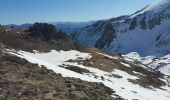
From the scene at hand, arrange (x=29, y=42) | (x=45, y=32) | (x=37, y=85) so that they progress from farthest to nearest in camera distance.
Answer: (x=45, y=32), (x=29, y=42), (x=37, y=85)

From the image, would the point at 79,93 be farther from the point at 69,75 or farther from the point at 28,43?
the point at 28,43

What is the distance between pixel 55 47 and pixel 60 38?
8.69 meters

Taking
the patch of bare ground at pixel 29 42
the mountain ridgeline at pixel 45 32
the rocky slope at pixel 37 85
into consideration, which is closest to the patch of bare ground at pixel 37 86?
the rocky slope at pixel 37 85

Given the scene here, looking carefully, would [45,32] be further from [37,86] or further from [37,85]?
[37,86]

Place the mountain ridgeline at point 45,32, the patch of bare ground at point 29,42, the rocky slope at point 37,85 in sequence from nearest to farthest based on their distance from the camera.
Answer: the rocky slope at point 37,85 → the patch of bare ground at point 29,42 → the mountain ridgeline at point 45,32

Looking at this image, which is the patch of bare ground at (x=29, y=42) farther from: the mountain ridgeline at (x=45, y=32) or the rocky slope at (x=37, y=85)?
the rocky slope at (x=37, y=85)

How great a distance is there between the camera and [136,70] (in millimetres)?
69250

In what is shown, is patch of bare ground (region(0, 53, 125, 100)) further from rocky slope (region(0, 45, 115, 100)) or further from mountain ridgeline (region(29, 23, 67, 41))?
mountain ridgeline (region(29, 23, 67, 41))

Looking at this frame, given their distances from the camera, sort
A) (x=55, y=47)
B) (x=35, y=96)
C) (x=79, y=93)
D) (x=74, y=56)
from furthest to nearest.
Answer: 1. (x=55, y=47)
2. (x=74, y=56)
3. (x=79, y=93)
4. (x=35, y=96)

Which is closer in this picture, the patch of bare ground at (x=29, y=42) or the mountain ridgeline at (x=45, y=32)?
the patch of bare ground at (x=29, y=42)

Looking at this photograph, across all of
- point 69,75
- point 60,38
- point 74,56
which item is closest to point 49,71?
point 69,75

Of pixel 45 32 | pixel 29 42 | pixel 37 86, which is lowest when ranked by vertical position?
pixel 29 42

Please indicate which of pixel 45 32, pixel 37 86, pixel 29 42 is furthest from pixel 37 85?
pixel 45 32

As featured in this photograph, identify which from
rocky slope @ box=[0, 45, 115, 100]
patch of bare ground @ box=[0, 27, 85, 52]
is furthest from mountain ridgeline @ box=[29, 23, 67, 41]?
rocky slope @ box=[0, 45, 115, 100]
